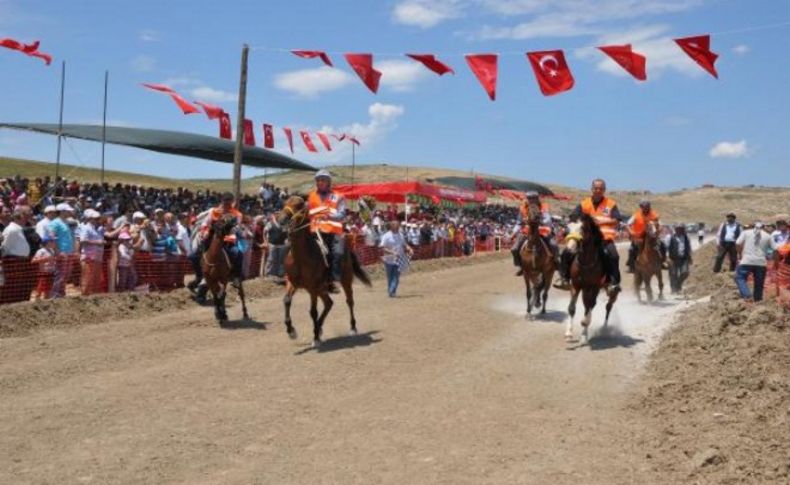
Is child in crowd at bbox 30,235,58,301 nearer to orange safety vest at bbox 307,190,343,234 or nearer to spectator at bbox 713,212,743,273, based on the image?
orange safety vest at bbox 307,190,343,234

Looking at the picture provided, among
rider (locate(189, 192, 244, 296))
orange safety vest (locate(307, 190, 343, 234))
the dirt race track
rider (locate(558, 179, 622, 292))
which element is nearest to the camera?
the dirt race track

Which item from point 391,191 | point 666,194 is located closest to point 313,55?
point 391,191

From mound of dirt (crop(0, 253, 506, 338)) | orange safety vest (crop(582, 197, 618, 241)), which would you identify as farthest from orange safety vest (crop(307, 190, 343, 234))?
mound of dirt (crop(0, 253, 506, 338))

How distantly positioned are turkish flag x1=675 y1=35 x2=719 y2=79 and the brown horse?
4.26 meters

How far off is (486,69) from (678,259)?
7836 mm

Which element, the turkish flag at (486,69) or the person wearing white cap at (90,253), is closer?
the person wearing white cap at (90,253)

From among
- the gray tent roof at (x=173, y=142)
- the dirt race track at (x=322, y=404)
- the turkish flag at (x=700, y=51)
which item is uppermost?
the turkish flag at (x=700, y=51)

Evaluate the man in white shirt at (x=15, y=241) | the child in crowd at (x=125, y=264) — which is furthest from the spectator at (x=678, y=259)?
the man in white shirt at (x=15, y=241)

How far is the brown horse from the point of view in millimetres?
15117

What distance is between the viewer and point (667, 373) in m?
9.62

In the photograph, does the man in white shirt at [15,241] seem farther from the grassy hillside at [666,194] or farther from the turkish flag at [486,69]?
the grassy hillside at [666,194]

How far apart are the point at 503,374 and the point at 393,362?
1763 mm

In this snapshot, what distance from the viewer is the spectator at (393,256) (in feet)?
64.0

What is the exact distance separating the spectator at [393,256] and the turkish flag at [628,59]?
714cm
